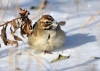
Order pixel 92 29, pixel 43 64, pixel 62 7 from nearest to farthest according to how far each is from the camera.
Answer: pixel 43 64 < pixel 92 29 < pixel 62 7

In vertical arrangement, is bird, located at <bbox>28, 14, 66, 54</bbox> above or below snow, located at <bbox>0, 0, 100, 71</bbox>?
above

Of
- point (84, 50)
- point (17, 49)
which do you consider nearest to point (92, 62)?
point (84, 50)

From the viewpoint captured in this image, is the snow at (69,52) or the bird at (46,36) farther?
the bird at (46,36)

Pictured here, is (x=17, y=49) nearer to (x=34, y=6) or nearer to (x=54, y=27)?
(x=54, y=27)

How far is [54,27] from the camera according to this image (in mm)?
3146

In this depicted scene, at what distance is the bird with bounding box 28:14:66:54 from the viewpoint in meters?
3.13

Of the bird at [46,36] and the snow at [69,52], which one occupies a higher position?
the bird at [46,36]

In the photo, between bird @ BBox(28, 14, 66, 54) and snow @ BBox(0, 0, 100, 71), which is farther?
bird @ BBox(28, 14, 66, 54)

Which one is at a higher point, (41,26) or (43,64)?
(41,26)

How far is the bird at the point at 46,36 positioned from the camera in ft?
10.3

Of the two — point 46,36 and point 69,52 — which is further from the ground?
point 46,36

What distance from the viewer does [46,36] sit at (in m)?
3.15

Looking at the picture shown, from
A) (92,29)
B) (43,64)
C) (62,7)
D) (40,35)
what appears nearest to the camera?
(43,64)

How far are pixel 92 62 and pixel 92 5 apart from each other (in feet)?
5.76
